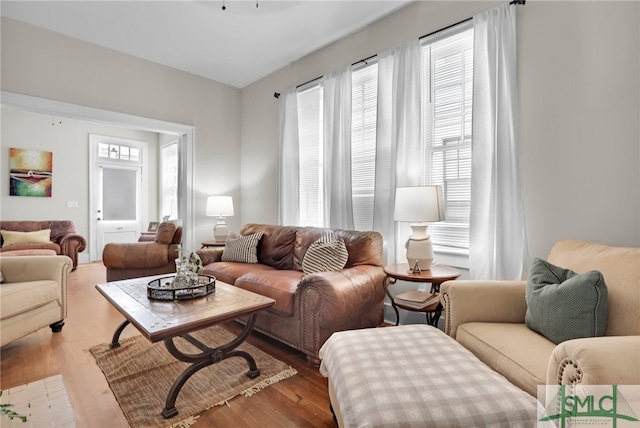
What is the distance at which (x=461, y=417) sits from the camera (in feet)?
3.29

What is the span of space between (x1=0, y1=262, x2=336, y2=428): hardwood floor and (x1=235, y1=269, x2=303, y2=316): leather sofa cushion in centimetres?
37

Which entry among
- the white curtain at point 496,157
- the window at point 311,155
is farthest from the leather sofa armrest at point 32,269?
the white curtain at point 496,157

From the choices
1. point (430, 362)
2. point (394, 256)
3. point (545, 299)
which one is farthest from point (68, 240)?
point (545, 299)

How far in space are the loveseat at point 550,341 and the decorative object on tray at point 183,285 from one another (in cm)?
153

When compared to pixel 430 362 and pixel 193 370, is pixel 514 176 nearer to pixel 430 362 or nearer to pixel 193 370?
pixel 430 362

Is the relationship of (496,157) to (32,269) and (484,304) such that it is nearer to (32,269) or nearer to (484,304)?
(484,304)

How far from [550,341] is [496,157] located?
1.34m

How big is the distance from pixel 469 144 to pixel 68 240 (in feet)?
20.1

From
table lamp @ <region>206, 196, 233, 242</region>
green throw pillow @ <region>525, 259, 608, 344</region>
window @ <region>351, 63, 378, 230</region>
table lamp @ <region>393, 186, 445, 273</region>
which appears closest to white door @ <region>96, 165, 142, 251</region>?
table lamp @ <region>206, 196, 233, 242</region>

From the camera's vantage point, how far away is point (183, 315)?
1.73 m

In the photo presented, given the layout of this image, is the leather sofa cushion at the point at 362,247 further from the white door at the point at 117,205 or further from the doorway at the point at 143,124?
the white door at the point at 117,205

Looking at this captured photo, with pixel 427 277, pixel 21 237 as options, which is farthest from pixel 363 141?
pixel 21 237

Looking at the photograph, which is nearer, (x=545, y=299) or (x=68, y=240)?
(x=545, y=299)

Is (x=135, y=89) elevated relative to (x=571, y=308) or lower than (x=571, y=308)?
elevated
